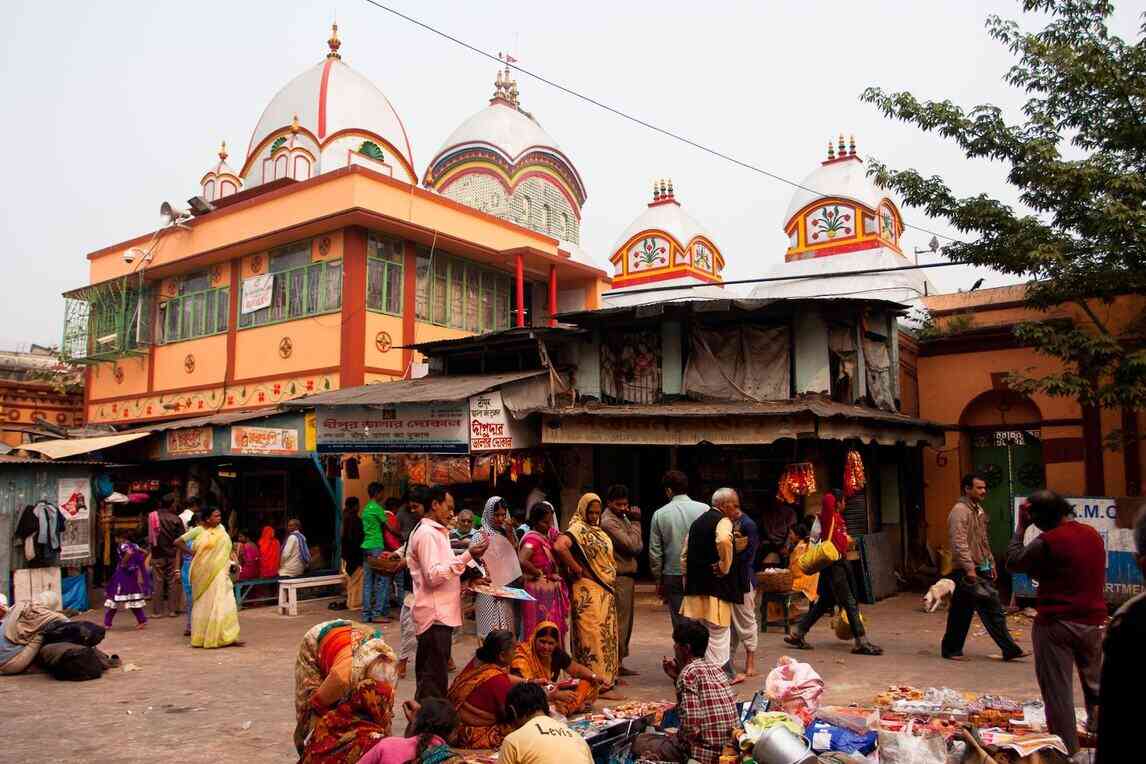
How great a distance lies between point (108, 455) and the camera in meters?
16.2

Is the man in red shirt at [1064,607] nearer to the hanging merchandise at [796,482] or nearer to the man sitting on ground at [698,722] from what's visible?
the man sitting on ground at [698,722]

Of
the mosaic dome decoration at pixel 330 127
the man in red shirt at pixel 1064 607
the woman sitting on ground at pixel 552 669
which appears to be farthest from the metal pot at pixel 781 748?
the mosaic dome decoration at pixel 330 127

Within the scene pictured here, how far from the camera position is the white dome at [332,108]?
22500 millimetres

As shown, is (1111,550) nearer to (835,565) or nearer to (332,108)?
(835,565)

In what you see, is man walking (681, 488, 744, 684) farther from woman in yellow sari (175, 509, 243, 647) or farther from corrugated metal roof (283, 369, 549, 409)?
woman in yellow sari (175, 509, 243, 647)

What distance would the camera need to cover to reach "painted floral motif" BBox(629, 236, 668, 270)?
26734 millimetres

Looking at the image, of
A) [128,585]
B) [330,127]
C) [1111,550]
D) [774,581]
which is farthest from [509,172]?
[1111,550]

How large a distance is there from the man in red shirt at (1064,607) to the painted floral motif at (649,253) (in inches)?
860

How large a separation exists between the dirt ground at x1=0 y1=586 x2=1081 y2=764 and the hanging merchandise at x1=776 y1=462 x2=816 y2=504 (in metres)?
1.79

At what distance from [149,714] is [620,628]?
12.6 ft

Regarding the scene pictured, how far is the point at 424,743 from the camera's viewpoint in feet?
12.6

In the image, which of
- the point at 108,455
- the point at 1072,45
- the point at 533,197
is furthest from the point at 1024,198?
the point at 108,455

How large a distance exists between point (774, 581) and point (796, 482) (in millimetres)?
1809

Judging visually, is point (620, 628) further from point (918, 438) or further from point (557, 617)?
point (918, 438)
